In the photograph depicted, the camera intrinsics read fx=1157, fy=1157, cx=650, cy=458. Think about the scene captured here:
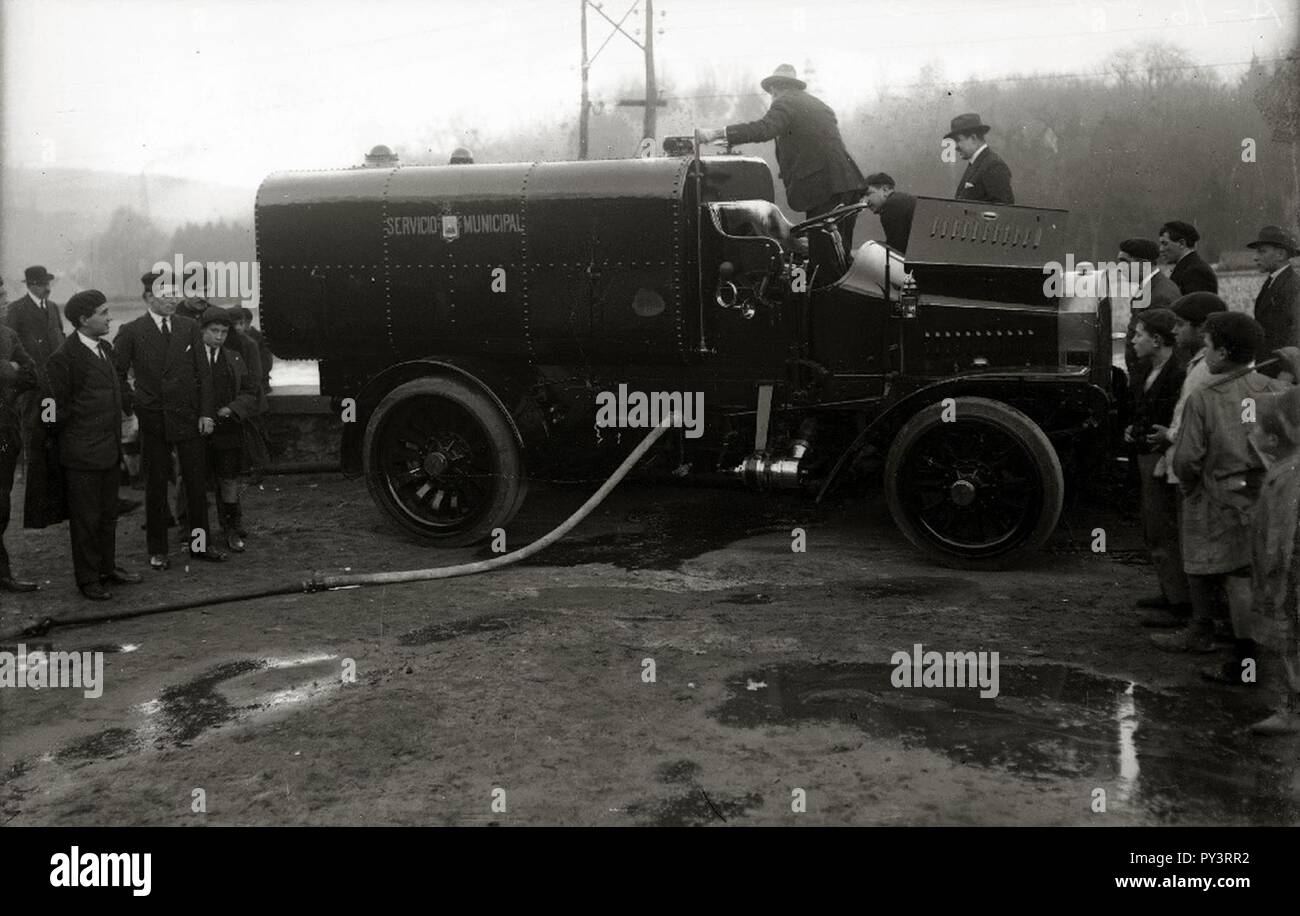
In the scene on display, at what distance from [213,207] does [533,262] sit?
33.9 feet

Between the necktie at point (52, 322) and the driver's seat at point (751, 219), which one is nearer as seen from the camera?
the driver's seat at point (751, 219)

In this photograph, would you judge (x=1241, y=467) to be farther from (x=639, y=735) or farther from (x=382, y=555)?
(x=382, y=555)

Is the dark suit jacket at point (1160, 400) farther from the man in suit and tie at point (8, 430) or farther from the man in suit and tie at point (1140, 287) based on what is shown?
the man in suit and tie at point (8, 430)

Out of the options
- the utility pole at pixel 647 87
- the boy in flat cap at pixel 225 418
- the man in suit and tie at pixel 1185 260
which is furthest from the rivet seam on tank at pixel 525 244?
the utility pole at pixel 647 87

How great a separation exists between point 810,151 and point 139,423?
523 cm

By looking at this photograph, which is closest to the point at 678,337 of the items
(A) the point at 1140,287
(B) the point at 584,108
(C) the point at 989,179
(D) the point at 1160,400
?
(C) the point at 989,179

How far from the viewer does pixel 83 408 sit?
7152 mm

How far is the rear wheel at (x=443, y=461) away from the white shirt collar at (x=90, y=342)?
6.04 feet

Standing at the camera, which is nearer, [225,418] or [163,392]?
[163,392]

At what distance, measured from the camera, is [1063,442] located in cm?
718

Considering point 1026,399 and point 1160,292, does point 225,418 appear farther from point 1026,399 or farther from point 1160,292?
point 1160,292

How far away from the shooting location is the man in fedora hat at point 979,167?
27.2ft

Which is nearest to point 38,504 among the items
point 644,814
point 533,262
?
point 533,262

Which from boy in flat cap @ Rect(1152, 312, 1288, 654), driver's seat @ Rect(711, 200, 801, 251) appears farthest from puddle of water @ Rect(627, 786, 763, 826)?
driver's seat @ Rect(711, 200, 801, 251)
